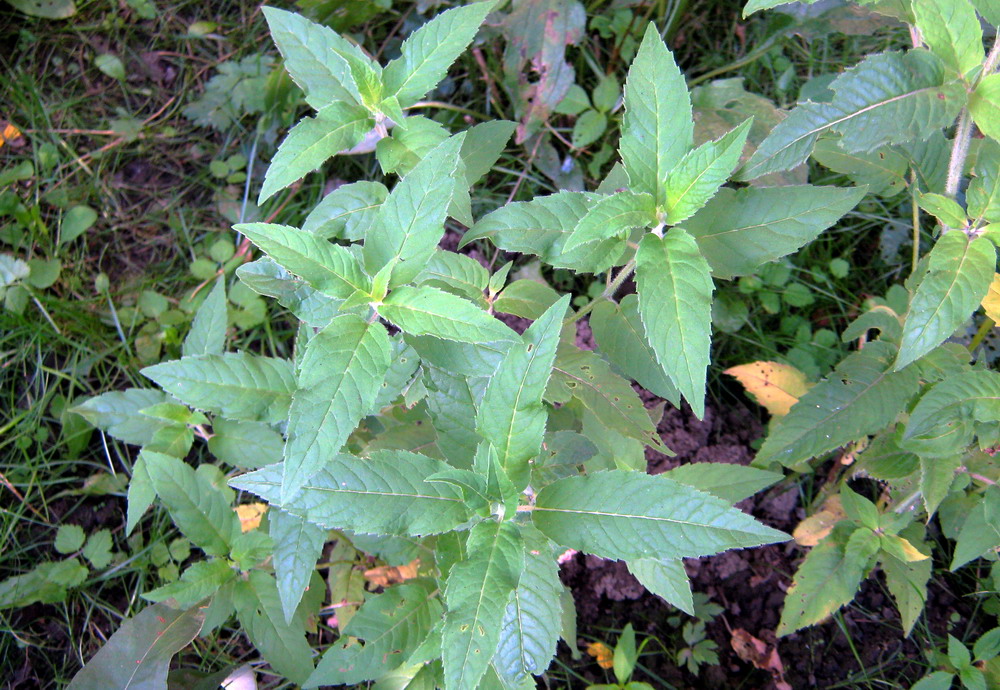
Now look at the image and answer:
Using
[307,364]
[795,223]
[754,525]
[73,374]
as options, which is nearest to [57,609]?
[73,374]

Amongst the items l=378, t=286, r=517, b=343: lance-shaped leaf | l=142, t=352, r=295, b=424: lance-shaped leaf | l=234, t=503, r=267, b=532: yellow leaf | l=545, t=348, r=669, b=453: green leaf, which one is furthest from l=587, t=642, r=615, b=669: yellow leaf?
l=378, t=286, r=517, b=343: lance-shaped leaf

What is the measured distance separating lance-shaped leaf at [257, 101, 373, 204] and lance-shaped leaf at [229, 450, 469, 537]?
2.18 feet

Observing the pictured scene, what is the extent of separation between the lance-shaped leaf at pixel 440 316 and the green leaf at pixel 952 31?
1.22 metres

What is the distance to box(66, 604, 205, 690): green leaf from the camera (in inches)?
88.0

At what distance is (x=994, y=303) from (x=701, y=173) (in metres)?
1.13

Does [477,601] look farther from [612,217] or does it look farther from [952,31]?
[952,31]

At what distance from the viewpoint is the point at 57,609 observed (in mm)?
3021

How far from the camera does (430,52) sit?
179cm

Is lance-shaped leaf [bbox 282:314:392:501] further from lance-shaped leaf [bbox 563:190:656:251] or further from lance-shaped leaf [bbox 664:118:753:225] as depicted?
lance-shaped leaf [bbox 664:118:753:225]

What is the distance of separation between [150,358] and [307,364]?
90.1 inches

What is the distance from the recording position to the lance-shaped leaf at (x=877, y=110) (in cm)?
165

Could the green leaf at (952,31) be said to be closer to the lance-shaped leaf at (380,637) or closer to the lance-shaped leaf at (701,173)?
the lance-shaped leaf at (701,173)

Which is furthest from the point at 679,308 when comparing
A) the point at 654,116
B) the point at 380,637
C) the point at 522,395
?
the point at 380,637

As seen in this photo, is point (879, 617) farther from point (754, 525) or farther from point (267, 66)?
point (267, 66)
